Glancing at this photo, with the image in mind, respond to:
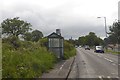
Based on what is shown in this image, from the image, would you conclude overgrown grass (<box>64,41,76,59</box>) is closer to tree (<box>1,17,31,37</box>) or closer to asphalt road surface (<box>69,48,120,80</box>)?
asphalt road surface (<box>69,48,120,80</box>)

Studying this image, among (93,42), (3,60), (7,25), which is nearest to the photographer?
(3,60)

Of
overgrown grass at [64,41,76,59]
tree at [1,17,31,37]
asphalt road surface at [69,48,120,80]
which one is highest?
tree at [1,17,31,37]

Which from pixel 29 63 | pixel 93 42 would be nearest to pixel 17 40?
pixel 29 63

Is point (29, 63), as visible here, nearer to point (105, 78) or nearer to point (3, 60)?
point (3, 60)

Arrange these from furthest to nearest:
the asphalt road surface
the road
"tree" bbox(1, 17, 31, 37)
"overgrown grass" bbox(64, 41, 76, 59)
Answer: "tree" bbox(1, 17, 31, 37)
"overgrown grass" bbox(64, 41, 76, 59)
the asphalt road surface
the road

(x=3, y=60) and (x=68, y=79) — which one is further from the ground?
(x=3, y=60)

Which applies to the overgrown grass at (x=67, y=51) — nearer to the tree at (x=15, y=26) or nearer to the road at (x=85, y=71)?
the road at (x=85, y=71)

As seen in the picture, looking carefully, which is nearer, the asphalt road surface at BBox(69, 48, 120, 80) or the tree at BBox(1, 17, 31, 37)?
the asphalt road surface at BBox(69, 48, 120, 80)

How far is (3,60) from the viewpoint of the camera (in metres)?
14.0

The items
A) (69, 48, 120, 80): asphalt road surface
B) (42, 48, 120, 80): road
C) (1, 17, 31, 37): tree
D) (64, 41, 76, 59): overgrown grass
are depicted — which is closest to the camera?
(42, 48, 120, 80): road

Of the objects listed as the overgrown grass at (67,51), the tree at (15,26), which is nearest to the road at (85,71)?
the overgrown grass at (67,51)

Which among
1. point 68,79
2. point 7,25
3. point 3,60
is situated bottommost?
point 68,79

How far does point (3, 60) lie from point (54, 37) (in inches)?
702

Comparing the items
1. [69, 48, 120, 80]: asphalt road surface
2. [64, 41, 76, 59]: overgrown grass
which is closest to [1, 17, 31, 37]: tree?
[64, 41, 76, 59]: overgrown grass
